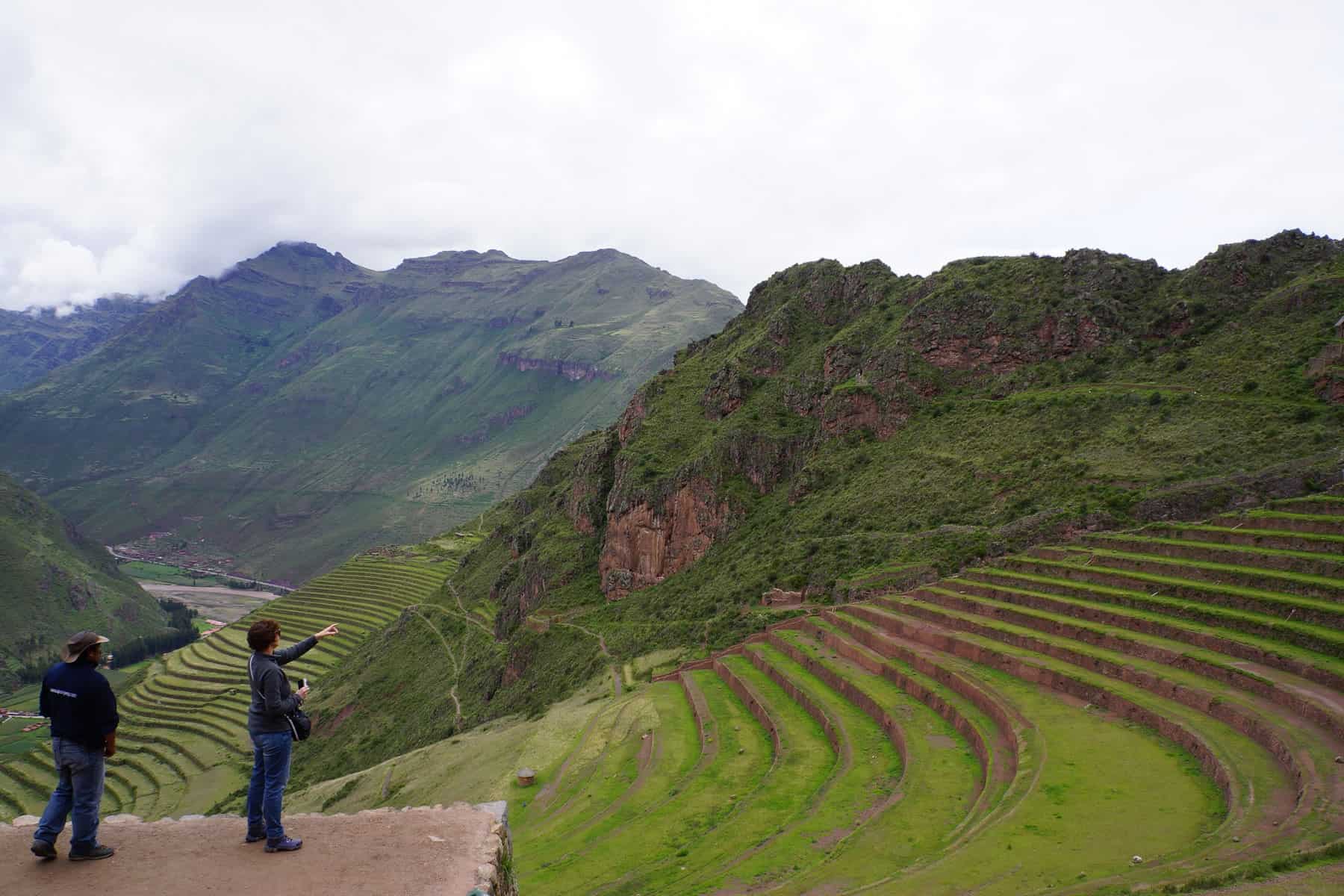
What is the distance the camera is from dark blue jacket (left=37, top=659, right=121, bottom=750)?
8.98 metres

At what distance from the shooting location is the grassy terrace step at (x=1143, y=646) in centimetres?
1659

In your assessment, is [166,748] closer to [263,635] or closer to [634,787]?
[634,787]

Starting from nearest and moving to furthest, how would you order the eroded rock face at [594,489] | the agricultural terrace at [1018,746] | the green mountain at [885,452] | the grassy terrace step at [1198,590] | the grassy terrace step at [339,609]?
the agricultural terrace at [1018,746], the grassy terrace step at [1198,590], the green mountain at [885,452], the eroded rock face at [594,489], the grassy terrace step at [339,609]

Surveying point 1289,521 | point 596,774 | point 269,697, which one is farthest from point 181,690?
point 1289,521

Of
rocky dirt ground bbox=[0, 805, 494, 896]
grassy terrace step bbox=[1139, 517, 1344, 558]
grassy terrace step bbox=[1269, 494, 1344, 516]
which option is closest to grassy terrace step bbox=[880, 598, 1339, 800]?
grassy terrace step bbox=[1139, 517, 1344, 558]

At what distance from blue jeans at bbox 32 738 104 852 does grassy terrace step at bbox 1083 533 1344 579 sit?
2747 cm

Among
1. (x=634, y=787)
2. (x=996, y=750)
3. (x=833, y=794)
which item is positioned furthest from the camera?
(x=634, y=787)

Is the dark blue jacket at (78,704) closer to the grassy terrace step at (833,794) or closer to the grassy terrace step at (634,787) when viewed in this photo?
the grassy terrace step at (833,794)

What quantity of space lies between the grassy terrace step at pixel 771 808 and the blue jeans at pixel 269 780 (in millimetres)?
8132

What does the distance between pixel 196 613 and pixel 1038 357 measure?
619 ft

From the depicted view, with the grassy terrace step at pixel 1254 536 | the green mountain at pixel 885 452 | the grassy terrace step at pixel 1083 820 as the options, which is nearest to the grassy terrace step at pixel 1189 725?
the grassy terrace step at pixel 1083 820

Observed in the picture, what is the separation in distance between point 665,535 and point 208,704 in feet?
192

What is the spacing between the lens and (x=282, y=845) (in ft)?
31.2

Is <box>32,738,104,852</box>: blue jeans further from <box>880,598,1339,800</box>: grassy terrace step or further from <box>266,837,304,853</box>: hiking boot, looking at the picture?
<box>880,598,1339,800</box>: grassy terrace step
